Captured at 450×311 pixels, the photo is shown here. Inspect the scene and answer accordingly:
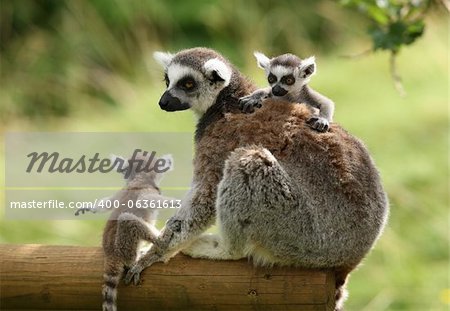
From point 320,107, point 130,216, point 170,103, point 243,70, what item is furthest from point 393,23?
point 243,70

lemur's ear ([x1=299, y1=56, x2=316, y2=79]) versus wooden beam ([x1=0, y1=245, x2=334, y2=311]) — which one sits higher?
lemur's ear ([x1=299, y1=56, x2=316, y2=79])

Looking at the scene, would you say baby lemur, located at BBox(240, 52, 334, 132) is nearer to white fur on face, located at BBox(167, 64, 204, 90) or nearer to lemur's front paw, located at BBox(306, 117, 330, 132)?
lemur's front paw, located at BBox(306, 117, 330, 132)

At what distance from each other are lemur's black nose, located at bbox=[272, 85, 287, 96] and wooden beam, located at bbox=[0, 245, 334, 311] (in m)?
0.91

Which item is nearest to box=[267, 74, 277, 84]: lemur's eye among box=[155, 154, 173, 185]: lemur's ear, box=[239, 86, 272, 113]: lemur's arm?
box=[239, 86, 272, 113]: lemur's arm

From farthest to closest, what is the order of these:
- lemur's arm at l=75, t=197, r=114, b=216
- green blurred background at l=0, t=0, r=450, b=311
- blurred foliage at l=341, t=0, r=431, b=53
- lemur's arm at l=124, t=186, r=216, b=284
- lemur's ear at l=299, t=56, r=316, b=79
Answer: green blurred background at l=0, t=0, r=450, b=311
blurred foliage at l=341, t=0, r=431, b=53
lemur's ear at l=299, t=56, r=316, b=79
lemur's arm at l=75, t=197, r=114, b=216
lemur's arm at l=124, t=186, r=216, b=284

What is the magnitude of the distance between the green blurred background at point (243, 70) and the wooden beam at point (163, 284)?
3303 millimetres

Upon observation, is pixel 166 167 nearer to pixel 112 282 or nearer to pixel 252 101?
pixel 252 101

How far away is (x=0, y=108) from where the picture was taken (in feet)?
34.2

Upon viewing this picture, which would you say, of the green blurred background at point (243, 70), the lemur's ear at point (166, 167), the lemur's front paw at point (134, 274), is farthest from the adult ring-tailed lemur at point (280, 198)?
the green blurred background at point (243, 70)

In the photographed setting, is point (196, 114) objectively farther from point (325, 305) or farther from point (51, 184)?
point (51, 184)

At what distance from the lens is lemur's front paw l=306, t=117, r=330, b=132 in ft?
14.0

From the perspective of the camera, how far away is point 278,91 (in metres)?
4.67

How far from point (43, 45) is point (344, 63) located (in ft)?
12.0

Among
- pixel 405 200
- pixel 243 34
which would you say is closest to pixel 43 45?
pixel 243 34
